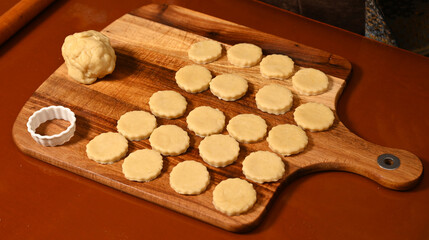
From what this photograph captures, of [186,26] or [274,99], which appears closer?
[274,99]

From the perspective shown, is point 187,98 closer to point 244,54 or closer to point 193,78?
point 193,78

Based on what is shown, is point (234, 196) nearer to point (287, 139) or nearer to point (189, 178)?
point (189, 178)

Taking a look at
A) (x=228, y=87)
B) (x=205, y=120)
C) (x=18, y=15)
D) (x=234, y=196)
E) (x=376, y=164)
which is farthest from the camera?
(x=18, y=15)

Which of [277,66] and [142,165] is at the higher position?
[277,66]

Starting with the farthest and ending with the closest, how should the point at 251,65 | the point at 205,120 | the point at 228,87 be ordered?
the point at 251,65 < the point at 228,87 < the point at 205,120

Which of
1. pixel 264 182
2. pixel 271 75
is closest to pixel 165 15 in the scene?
pixel 271 75

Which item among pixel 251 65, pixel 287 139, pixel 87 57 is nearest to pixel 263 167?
pixel 287 139
